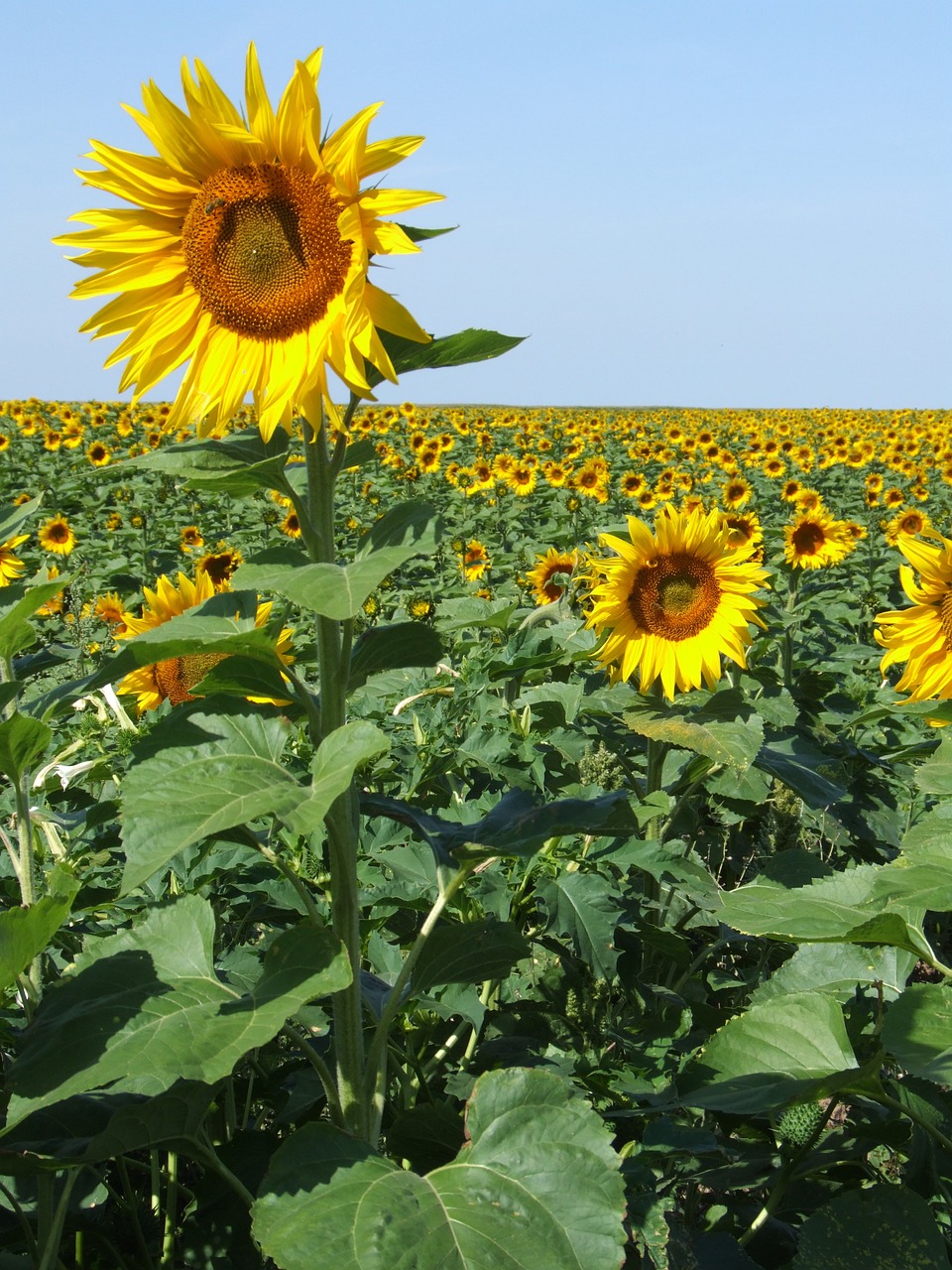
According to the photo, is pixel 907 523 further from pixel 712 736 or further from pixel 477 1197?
pixel 477 1197

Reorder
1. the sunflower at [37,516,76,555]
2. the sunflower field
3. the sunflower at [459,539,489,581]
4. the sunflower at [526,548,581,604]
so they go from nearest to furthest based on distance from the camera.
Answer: the sunflower field → the sunflower at [526,548,581,604] → the sunflower at [459,539,489,581] → the sunflower at [37,516,76,555]

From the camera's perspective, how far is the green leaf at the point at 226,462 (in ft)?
5.32

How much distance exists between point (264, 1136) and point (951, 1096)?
1.34m

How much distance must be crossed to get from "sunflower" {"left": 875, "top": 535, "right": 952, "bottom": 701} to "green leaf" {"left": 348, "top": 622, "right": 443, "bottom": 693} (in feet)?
5.10

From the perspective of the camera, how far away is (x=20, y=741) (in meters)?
1.77

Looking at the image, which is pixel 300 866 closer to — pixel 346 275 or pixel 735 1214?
pixel 735 1214

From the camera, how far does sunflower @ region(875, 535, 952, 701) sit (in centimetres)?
289

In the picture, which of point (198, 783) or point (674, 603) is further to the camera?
point (674, 603)

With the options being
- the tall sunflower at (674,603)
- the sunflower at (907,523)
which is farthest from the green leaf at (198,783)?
the sunflower at (907,523)

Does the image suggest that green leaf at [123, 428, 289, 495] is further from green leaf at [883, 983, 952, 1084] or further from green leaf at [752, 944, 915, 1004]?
green leaf at [752, 944, 915, 1004]

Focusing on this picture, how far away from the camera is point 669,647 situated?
3.31 m

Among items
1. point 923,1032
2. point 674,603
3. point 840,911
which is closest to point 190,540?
point 674,603

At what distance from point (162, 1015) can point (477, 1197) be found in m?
0.50

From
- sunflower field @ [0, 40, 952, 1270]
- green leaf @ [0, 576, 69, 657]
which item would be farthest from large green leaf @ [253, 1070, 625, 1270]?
green leaf @ [0, 576, 69, 657]
